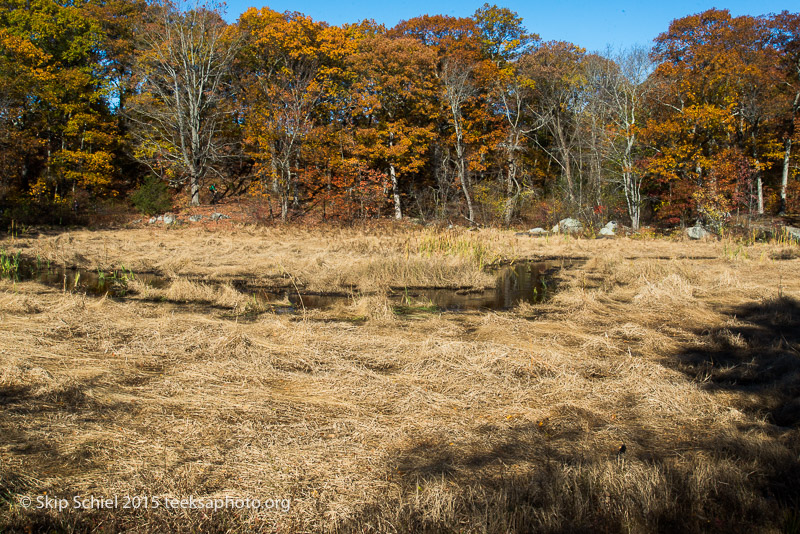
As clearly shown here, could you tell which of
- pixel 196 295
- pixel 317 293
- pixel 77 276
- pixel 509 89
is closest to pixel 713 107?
pixel 509 89

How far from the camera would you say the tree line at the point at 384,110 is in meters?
22.7

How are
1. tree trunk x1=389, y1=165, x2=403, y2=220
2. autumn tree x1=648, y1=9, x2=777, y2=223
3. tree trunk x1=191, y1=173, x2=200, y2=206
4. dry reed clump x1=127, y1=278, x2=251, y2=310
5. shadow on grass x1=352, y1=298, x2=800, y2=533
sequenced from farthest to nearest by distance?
tree trunk x1=389, y1=165, x2=403, y2=220
tree trunk x1=191, y1=173, x2=200, y2=206
autumn tree x1=648, y1=9, x2=777, y2=223
dry reed clump x1=127, y1=278, x2=251, y2=310
shadow on grass x1=352, y1=298, x2=800, y2=533

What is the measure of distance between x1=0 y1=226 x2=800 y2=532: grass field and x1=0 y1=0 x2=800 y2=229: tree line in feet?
57.2

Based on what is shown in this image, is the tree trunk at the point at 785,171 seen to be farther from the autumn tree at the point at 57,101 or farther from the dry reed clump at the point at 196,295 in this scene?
the autumn tree at the point at 57,101

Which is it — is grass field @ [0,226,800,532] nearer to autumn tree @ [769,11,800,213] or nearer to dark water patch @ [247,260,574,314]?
dark water patch @ [247,260,574,314]

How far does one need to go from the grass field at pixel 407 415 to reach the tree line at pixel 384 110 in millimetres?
17436

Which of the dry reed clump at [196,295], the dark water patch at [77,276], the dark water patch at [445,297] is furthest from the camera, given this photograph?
the dark water patch at [77,276]

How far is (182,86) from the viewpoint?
26.8 metres

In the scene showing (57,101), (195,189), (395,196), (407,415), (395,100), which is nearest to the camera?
(407,415)

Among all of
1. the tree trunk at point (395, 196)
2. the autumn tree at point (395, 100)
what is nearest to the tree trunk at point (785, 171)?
the autumn tree at point (395, 100)

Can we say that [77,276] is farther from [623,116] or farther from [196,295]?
[623,116]

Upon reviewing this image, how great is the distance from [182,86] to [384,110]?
1067 centimetres

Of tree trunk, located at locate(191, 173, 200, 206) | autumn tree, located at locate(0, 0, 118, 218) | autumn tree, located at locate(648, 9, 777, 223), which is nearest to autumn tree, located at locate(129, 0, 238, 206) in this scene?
tree trunk, located at locate(191, 173, 200, 206)

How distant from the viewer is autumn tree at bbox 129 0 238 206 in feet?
83.7
